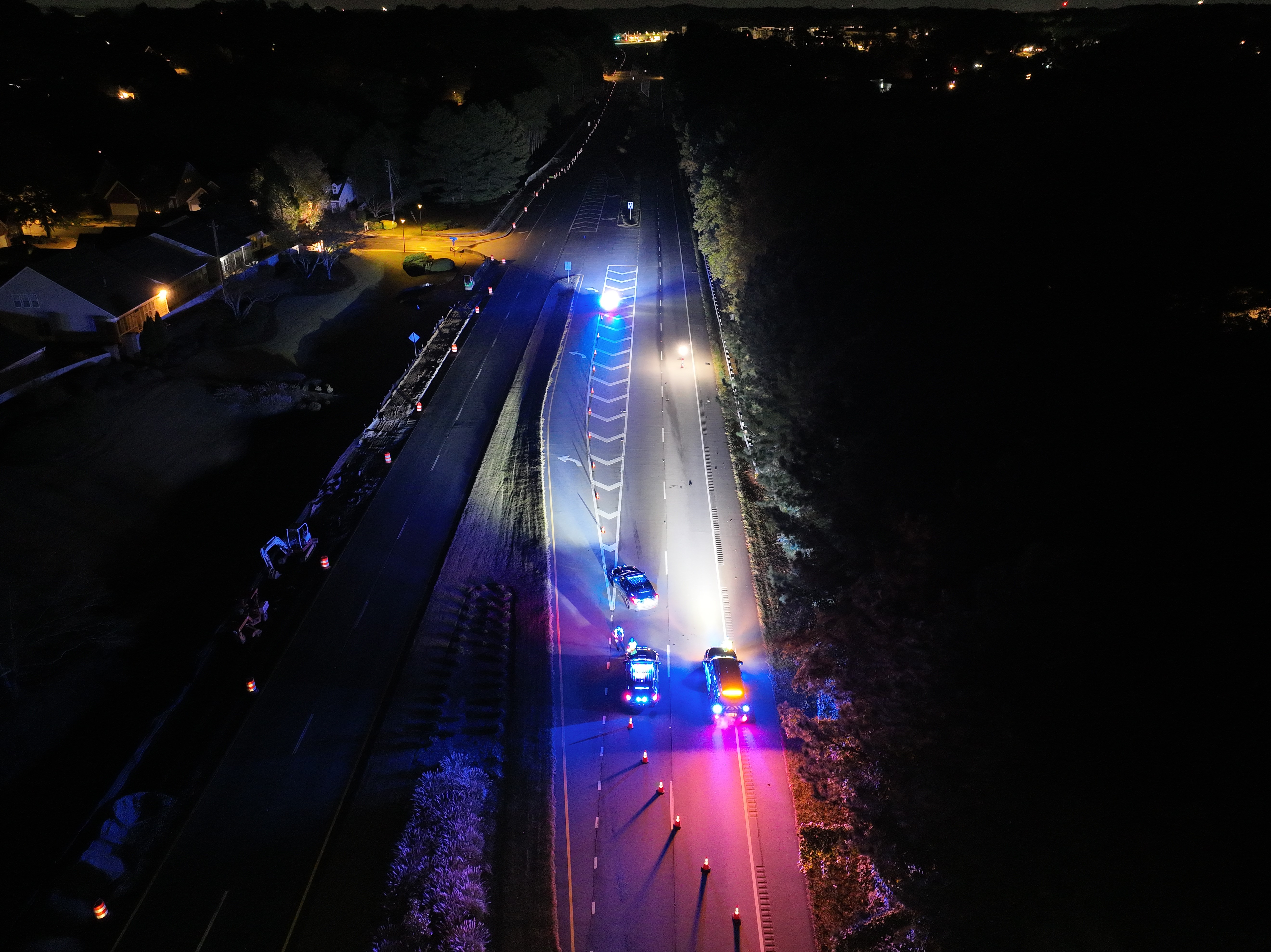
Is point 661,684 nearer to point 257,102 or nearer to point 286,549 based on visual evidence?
point 286,549

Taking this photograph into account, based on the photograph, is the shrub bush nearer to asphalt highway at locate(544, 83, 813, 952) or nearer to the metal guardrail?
asphalt highway at locate(544, 83, 813, 952)

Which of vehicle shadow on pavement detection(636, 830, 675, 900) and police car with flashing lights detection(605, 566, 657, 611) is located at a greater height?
police car with flashing lights detection(605, 566, 657, 611)

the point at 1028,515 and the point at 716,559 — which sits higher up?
the point at 716,559


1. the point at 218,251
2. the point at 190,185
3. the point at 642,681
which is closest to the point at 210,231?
the point at 218,251

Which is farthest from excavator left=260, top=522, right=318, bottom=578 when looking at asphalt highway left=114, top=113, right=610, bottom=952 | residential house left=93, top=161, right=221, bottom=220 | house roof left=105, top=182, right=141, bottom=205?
house roof left=105, top=182, right=141, bottom=205

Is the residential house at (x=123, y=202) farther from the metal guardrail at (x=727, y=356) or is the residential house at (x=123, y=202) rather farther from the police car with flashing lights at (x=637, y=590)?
the police car with flashing lights at (x=637, y=590)

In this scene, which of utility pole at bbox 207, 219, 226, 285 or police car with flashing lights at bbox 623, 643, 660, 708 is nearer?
police car with flashing lights at bbox 623, 643, 660, 708

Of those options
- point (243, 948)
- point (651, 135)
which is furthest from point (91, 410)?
point (651, 135)

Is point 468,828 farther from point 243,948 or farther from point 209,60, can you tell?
point 209,60
